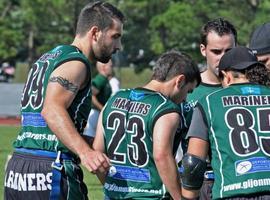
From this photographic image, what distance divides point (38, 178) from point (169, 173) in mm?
950

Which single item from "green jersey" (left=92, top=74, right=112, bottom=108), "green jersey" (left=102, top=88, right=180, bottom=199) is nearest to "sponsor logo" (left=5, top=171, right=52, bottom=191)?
"green jersey" (left=102, top=88, right=180, bottom=199)

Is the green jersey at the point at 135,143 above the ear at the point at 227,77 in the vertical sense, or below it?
below

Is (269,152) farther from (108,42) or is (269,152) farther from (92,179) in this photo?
(92,179)

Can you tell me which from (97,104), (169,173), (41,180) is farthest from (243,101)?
(97,104)

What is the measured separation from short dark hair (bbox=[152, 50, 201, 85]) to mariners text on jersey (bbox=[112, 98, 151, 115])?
1.04ft

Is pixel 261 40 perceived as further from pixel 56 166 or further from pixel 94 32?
pixel 56 166

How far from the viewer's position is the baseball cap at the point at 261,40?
6176mm

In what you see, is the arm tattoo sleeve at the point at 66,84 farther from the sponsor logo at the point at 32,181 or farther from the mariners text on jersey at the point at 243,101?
the mariners text on jersey at the point at 243,101

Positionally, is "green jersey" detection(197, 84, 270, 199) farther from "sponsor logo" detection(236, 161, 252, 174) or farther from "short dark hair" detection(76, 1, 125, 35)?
"short dark hair" detection(76, 1, 125, 35)

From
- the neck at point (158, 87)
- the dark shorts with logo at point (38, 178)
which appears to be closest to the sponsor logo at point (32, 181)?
the dark shorts with logo at point (38, 178)

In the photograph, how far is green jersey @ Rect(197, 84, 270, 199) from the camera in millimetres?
5184

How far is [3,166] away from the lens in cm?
1606

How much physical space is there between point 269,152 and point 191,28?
42782mm

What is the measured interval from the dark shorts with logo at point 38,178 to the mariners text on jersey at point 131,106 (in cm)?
54
